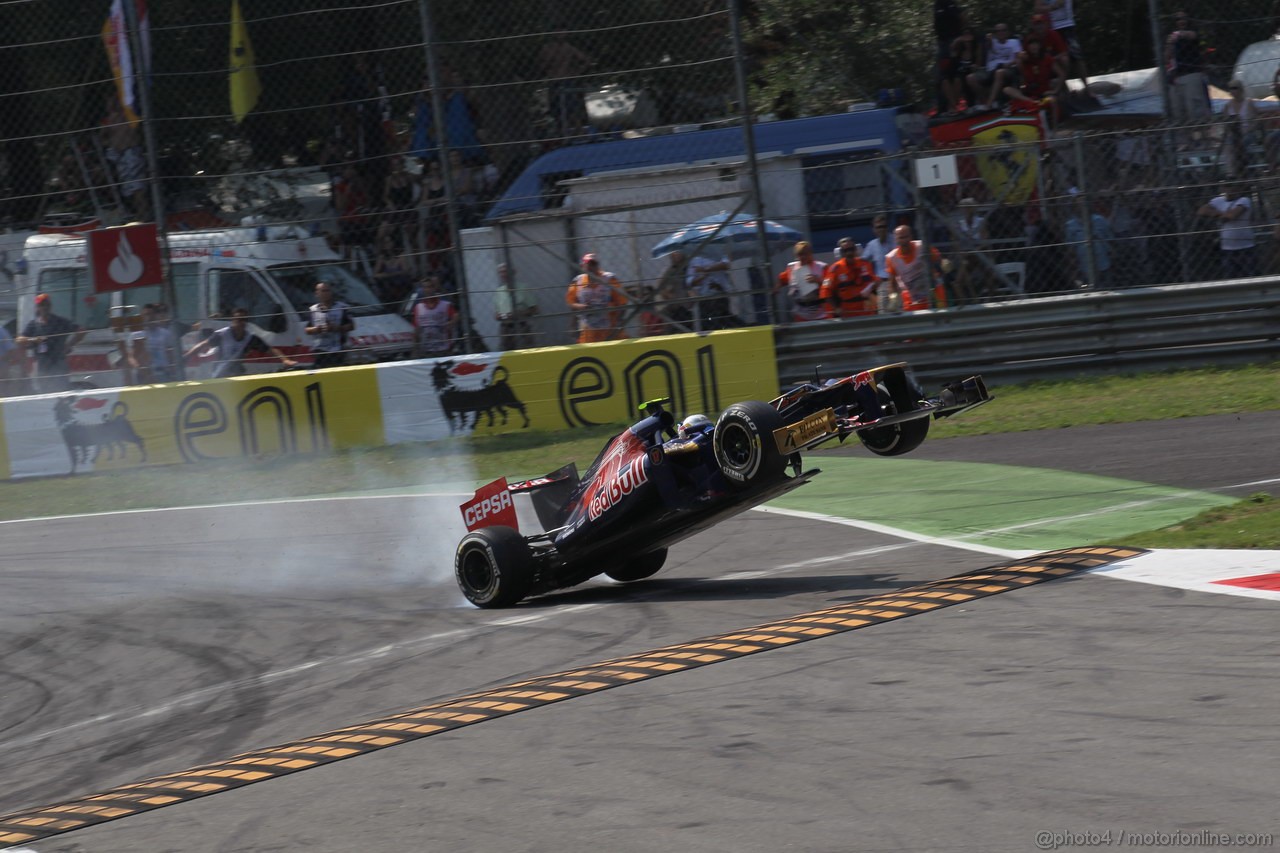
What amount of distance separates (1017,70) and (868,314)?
196 inches

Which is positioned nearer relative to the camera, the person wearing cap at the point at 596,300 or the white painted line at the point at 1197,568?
the white painted line at the point at 1197,568

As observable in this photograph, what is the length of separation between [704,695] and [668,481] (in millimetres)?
2206

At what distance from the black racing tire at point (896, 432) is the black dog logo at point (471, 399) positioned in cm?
785

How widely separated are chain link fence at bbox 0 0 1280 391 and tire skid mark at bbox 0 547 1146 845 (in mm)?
7255

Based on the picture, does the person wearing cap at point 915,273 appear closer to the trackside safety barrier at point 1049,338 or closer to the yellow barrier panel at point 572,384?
the trackside safety barrier at point 1049,338

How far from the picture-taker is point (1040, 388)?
14.2 metres

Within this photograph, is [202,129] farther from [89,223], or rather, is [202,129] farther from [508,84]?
[508,84]

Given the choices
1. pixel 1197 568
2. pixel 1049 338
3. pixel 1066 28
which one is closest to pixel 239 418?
pixel 1049 338

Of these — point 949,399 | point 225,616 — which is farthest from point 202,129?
point 949,399

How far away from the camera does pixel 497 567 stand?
27.3 feet

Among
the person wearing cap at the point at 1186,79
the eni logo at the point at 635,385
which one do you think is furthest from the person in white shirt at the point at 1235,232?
the eni logo at the point at 635,385

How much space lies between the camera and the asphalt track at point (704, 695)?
4324 millimetres

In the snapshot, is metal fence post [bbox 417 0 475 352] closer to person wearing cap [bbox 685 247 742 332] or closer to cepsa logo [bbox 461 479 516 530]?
person wearing cap [bbox 685 247 742 332]

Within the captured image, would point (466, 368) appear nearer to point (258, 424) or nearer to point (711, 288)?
point (258, 424)
